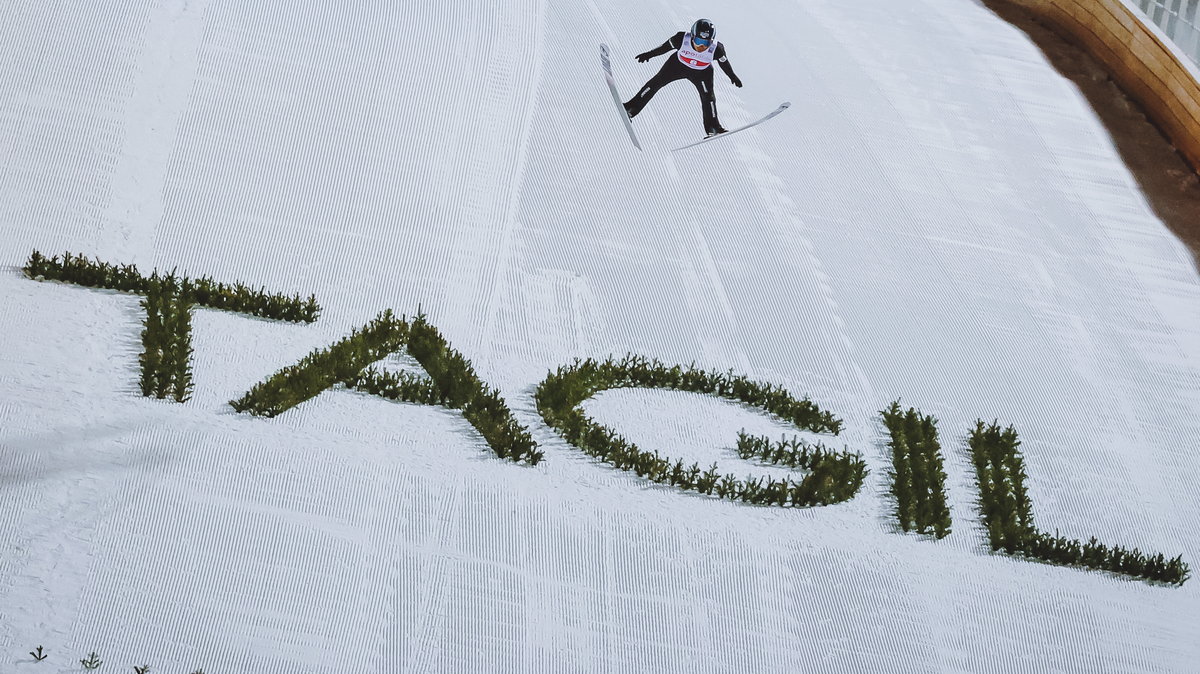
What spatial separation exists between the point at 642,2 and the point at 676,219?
281 centimetres

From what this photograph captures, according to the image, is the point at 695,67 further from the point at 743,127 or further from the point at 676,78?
the point at 743,127

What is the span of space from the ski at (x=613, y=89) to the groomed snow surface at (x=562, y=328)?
0.32 feet

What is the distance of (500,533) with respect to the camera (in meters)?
6.75

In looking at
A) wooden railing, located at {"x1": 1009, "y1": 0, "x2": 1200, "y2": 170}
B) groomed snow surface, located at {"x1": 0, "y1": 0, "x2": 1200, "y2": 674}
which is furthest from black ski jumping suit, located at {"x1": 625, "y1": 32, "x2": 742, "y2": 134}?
wooden railing, located at {"x1": 1009, "y1": 0, "x2": 1200, "y2": 170}

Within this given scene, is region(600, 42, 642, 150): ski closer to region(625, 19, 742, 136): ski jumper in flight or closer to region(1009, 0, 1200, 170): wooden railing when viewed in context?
region(625, 19, 742, 136): ski jumper in flight

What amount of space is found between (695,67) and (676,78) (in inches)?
6.8

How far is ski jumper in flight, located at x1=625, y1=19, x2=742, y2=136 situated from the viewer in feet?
Result: 31.9

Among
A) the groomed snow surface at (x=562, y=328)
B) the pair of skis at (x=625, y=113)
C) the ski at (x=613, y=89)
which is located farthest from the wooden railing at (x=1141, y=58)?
the ski at (x=613, y=89)

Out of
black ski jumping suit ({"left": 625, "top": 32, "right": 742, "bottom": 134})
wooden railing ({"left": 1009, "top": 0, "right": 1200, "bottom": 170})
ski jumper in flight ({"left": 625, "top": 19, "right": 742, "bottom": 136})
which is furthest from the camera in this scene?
wooden railing ({"left": 1009, "top": 0, "right": 1200, "bottom": 170})

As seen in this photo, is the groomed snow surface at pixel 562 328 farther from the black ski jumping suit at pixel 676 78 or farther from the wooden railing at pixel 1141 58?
the wooden railing at pixel 1141 58

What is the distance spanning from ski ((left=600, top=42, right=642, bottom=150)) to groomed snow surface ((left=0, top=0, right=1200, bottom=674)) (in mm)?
97

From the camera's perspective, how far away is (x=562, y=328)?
8031 mm

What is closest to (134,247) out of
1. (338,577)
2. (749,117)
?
(338,577)

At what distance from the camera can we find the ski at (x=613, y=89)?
9.87 metres
